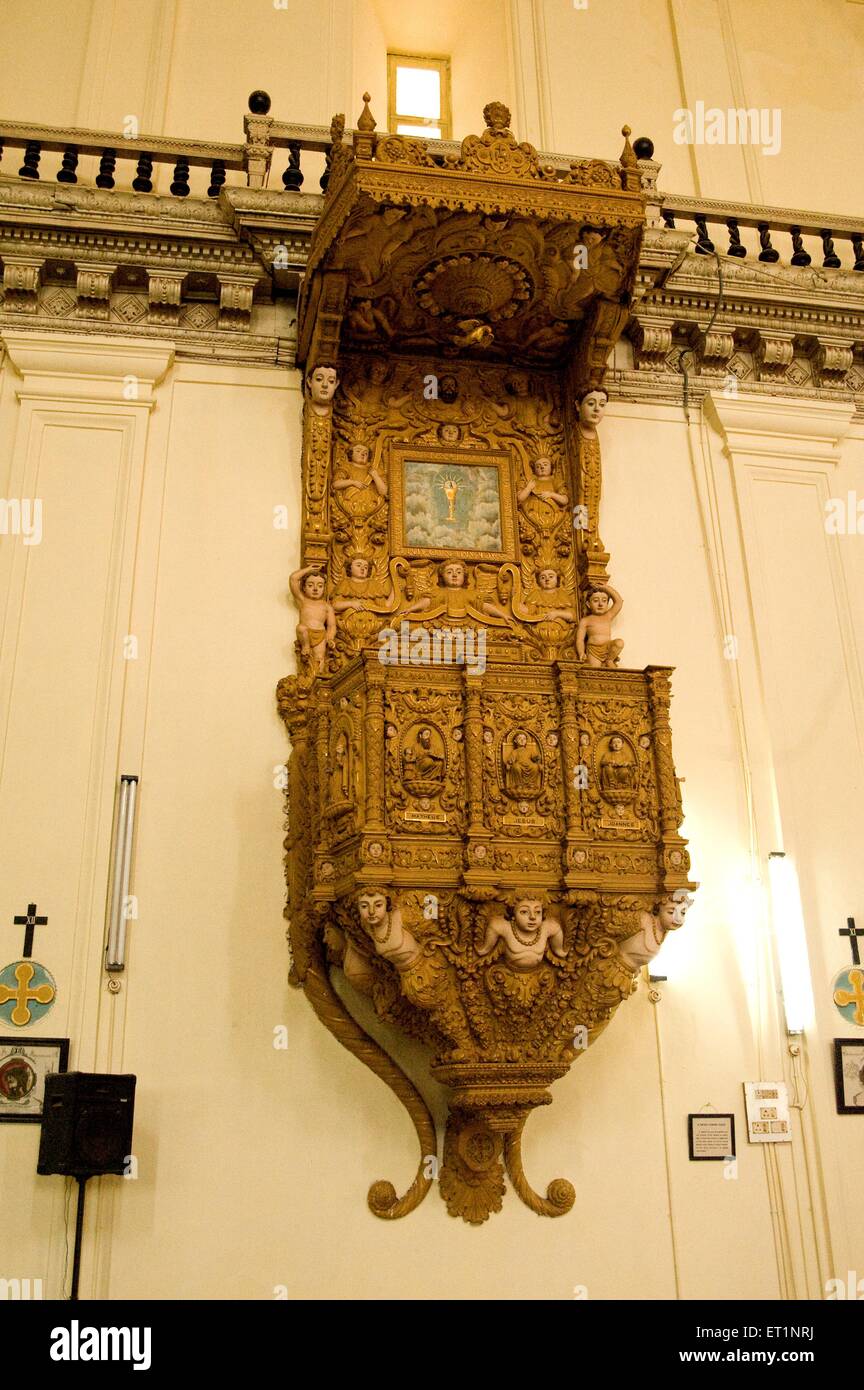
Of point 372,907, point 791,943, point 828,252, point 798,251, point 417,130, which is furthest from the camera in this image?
point 417,130

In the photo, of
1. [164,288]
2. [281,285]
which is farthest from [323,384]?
[164,288]

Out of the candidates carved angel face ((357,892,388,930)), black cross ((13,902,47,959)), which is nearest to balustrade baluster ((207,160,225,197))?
black cross ((13,902,47,959))

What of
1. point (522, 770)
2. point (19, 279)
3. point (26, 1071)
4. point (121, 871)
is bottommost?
point (26, 1071)

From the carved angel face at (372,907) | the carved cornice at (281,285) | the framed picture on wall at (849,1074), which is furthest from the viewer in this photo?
the carved cornice at (281,285)

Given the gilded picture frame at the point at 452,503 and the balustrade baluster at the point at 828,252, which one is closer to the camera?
the gilded picture frame at the point at 452,503

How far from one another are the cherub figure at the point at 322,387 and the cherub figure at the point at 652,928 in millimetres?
3011

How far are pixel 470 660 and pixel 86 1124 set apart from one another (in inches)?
96.2

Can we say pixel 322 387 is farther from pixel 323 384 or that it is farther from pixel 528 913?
pixel 528 913

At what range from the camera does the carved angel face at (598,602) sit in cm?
638

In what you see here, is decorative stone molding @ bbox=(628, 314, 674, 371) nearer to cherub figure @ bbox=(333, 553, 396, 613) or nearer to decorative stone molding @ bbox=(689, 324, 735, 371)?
decorative stone molding @ bbox=(689, 324, 735, 371)

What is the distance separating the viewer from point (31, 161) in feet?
21.7

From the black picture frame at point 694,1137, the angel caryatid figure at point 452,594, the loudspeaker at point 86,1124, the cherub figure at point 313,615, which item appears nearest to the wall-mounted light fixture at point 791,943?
the black picture frame at point 694,1137

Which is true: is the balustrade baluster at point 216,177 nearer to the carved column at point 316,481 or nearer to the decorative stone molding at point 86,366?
the decorative stone molding at point 86,366

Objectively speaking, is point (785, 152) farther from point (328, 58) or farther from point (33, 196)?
point (33, 196)
